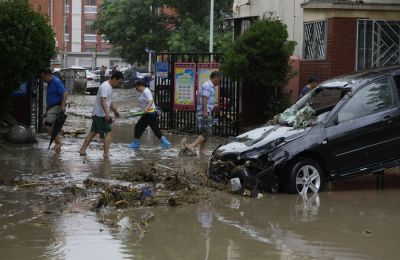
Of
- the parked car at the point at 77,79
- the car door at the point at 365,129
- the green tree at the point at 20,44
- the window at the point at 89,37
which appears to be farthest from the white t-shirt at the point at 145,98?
the window at the point at 89,37

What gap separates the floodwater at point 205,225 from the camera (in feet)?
20.5

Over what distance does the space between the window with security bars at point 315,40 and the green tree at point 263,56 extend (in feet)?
3.42

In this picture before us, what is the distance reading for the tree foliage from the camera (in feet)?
109

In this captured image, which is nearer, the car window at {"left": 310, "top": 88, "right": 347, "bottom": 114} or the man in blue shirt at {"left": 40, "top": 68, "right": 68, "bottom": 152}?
the car window at {"left": 310, "top": 88, "right": 347, "bottom": 114}

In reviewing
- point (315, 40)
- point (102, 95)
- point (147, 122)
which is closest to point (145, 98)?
point (147, 122)

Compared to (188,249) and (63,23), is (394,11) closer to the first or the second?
(188,249)

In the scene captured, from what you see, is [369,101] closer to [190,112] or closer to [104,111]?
[104,111]

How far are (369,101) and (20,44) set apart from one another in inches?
267

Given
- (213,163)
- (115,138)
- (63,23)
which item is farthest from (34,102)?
(63,23)

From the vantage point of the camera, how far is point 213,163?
9.77 m

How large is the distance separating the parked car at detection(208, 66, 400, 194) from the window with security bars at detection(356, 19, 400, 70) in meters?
5.03

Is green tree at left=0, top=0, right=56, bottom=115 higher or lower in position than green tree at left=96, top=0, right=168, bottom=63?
lower

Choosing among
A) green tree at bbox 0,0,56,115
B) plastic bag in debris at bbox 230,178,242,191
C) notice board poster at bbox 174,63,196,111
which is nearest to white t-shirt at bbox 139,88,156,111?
green tree at bbox 0,0,56,115

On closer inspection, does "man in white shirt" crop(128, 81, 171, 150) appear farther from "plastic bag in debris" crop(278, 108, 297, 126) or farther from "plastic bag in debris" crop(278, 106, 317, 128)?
"plastic bag in debris" crop(278, 106, 317, 128)
